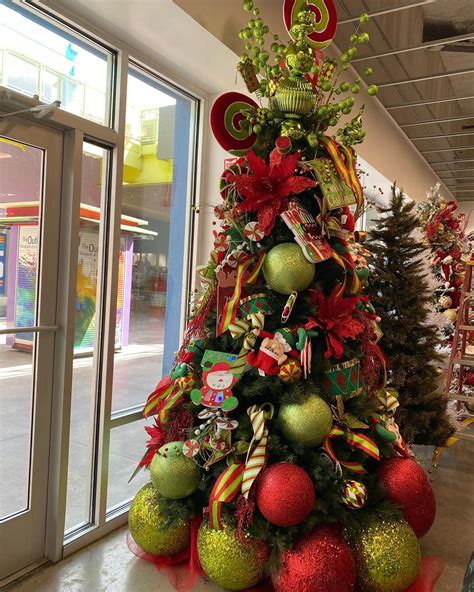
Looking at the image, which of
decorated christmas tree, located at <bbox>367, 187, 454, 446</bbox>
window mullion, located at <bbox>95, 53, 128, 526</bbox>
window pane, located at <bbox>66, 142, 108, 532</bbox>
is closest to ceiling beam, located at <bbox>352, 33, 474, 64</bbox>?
decorated christmas tree, located at <bbox>367, 187, 454, 446</bbox>

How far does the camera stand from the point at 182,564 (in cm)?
207

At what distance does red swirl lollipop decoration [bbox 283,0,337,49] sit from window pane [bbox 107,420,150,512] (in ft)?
7.40

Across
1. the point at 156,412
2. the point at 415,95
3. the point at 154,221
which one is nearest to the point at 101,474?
the point at 156,412

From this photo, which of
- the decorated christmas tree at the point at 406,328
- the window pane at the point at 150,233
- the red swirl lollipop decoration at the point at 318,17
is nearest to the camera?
the red swirl lollipop decoration at the point at 318,17

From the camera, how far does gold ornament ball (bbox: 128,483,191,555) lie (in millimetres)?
1965

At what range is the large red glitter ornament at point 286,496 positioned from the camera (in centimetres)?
167

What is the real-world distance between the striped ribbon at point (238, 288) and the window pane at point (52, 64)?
1.09 metres

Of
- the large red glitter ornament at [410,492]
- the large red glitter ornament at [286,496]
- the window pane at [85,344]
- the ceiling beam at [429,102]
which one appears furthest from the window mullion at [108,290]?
the ceiling beam at [429,102]

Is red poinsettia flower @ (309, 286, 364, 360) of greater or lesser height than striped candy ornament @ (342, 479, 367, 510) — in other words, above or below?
above

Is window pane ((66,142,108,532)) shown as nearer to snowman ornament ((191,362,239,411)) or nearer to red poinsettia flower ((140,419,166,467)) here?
red poinsettia flower ((140,419,166,467))

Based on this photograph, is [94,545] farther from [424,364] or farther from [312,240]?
[424,364]

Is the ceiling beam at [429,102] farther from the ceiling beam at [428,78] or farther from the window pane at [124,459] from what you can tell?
the window pane at [124,459]

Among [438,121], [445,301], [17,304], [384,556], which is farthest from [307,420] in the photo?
[438,121]

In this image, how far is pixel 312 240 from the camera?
189 centimetres
